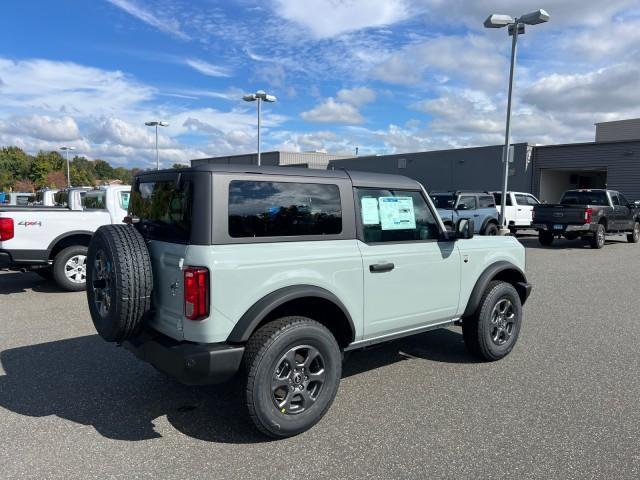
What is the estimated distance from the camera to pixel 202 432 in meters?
3.53

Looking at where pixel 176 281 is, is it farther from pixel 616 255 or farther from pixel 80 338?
pixel 616 255

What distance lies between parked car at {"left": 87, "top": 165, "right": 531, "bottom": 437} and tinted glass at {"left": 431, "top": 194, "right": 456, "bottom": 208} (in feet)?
42.5

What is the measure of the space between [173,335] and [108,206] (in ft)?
22.2

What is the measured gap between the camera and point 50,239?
8.10 m

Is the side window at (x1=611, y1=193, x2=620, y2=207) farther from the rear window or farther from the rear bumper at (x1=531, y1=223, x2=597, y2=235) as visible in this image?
the rear window

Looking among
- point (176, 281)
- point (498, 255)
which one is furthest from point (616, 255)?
point (176, 281)

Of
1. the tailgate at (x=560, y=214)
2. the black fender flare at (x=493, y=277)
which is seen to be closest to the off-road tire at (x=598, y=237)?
the tailgate at (x=560, y=214)

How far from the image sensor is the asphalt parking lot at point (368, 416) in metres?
3.09

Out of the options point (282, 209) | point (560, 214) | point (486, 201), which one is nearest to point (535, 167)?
point (486, 201)

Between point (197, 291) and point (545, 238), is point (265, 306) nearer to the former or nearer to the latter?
point (197, 291)

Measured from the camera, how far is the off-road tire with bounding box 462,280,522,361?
15.7 ft

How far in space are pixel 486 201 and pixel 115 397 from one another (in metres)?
15.8

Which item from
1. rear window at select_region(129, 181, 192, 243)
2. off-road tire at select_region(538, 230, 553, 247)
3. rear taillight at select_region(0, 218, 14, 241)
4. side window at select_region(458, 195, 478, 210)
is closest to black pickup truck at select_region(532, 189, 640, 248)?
off-road tire at select_region(538, 230, 553, 247)

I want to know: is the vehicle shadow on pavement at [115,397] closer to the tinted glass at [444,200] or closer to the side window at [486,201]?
the tinted glass at [444,200]
